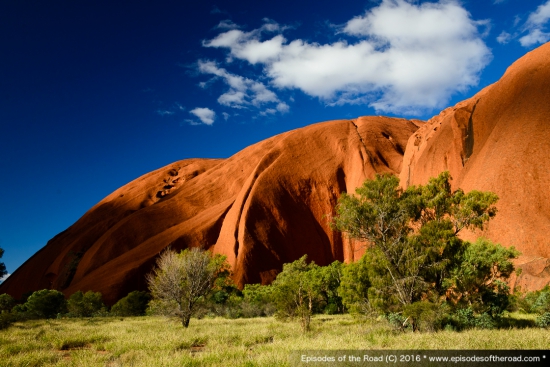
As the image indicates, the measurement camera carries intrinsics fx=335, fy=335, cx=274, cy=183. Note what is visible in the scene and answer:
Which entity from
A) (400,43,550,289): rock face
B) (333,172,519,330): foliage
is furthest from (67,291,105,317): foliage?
Answer: (400,43,550,289): rock face

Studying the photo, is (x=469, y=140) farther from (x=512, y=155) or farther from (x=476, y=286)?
(x=476, y=286)

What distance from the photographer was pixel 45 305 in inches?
1395

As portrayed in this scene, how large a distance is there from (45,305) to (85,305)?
3.81 metres

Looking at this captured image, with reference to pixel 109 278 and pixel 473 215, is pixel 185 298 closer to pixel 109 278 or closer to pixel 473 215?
pixel 473 215

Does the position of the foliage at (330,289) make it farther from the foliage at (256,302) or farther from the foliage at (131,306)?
the foliage at (131,306)

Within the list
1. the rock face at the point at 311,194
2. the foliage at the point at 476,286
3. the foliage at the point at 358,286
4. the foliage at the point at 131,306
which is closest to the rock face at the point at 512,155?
the rock face at the point at 311,194

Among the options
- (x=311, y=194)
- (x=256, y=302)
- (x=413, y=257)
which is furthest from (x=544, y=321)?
(x=311, y=194)

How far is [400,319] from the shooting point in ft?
46.7

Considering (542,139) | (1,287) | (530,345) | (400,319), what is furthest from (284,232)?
(1,287)

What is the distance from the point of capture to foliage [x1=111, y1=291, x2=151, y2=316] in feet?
122

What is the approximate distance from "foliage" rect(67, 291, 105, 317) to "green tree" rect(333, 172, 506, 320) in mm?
33204

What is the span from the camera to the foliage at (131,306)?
122 ft

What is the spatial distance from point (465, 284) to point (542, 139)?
26.1 meters

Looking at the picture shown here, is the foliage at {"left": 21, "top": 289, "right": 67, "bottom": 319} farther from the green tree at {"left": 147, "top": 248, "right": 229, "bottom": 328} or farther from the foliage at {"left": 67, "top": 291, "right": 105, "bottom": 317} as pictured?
the green tree at {"left": 147, "top": 248, "right": 229, "bottom": 328}
